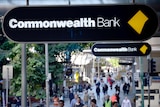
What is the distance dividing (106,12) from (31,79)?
18.8 metres

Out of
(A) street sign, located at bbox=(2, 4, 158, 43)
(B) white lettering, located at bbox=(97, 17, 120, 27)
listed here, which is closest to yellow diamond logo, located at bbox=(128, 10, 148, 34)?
(A) street sign, located at bbox=(2, 4, 158, 43)

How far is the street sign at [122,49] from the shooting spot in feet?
24.9

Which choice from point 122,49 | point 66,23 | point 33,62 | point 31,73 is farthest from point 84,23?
point 31,73

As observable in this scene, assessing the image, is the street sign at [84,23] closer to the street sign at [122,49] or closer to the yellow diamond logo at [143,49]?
the street sign at [122,49]

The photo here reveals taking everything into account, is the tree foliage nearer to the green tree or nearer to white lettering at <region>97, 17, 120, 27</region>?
the green tree

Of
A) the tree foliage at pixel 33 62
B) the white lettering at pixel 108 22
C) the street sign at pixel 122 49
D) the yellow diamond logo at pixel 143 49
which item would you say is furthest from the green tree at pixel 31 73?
the white lettering at pixel 108 22

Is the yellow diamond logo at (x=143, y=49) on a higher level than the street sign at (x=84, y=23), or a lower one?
lower

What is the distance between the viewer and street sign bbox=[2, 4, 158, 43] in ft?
15.5

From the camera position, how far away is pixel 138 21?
4.74 metres

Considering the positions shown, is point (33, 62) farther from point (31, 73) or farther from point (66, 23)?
point (66, 23)

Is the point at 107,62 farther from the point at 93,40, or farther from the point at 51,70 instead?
the point at 93,40

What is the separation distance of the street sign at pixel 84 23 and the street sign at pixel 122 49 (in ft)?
8.34

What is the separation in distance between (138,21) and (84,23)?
0.55 metres

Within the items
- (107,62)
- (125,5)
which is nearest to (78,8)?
(125,5)
